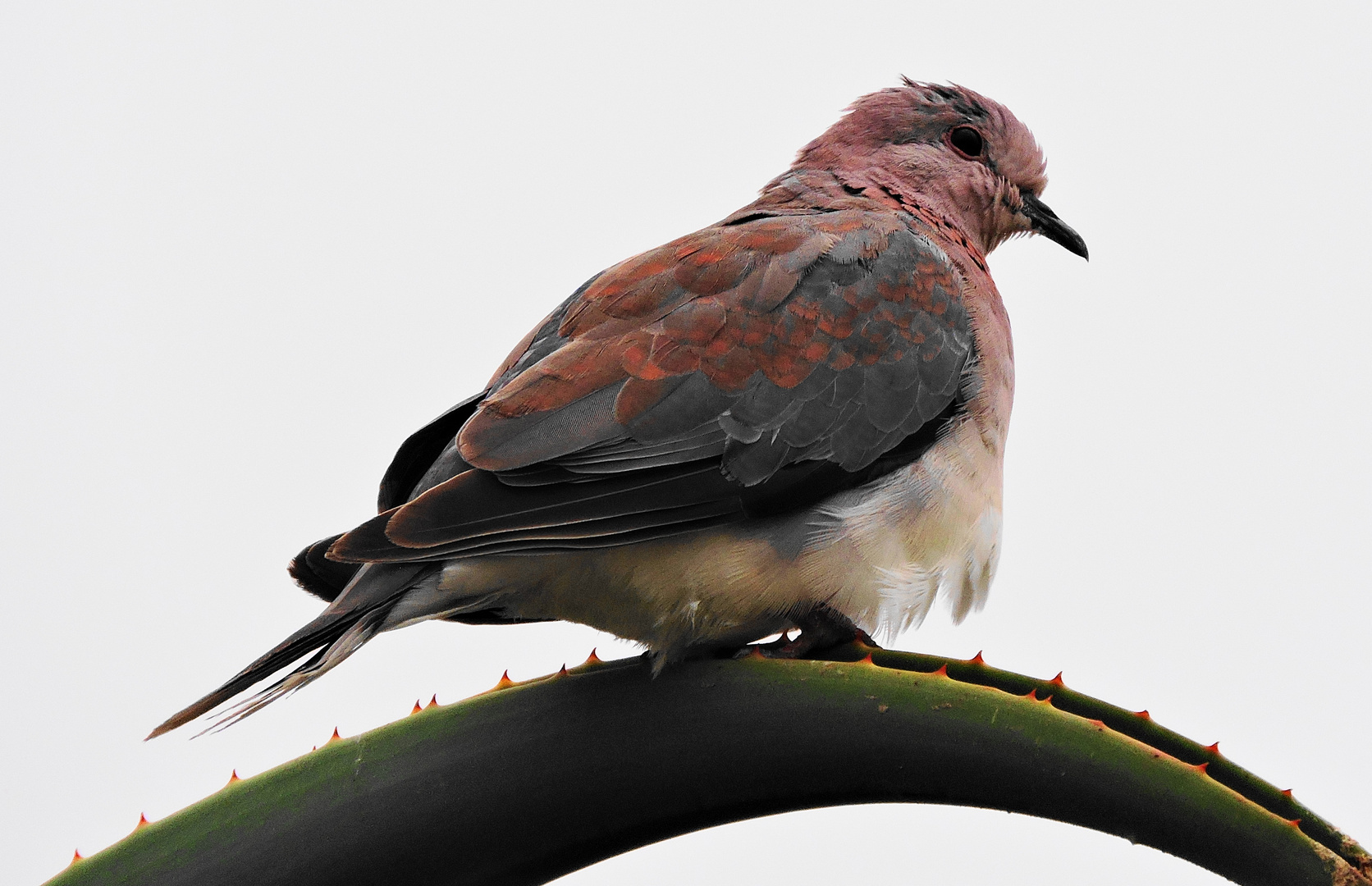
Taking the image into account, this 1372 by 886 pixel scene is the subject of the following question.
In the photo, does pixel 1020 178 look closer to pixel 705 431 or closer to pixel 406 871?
pixel 705 431

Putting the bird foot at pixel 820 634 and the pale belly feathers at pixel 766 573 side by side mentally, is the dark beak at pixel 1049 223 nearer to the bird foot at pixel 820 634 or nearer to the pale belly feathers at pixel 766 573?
the pale belly feathers at pixel 766 573

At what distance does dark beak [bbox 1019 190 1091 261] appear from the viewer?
444 cm

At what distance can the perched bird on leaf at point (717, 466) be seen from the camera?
2.57m


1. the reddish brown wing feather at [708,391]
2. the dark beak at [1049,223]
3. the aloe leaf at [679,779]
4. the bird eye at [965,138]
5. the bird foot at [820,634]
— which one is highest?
the bird eye at [965,138]

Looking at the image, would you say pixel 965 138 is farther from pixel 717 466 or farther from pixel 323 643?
pixel 323 643

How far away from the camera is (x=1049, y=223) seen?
14.6ft

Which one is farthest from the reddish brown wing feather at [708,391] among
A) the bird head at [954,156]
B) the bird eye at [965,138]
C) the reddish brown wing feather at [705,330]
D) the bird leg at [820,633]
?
the bird eye at [965,138]

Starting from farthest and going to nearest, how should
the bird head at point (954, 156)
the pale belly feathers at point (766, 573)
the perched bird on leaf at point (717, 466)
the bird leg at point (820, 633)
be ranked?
1. the bird head at point (954, 156)
2. the bird leg at point (820, 633)
3. the pale belly feathers at point (766, 573)
4. the perched bird on leaf at point (717, 466)

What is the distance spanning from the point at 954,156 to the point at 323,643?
270cm

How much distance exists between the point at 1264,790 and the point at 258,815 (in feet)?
4.99

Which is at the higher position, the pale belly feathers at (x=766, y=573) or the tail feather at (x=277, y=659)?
the pale belly feathers at (x=766, y=573)

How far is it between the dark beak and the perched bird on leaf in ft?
3.32

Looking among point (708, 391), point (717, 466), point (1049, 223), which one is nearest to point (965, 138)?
point (1049, 223)

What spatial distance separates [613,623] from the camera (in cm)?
285
